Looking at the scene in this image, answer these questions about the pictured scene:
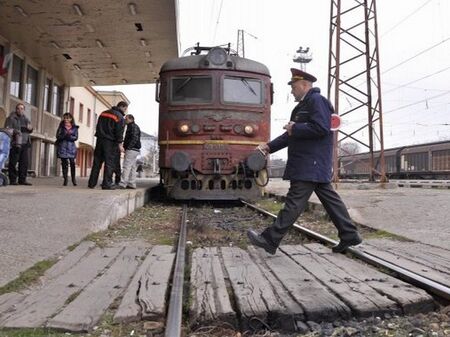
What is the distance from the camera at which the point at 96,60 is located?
719 inches

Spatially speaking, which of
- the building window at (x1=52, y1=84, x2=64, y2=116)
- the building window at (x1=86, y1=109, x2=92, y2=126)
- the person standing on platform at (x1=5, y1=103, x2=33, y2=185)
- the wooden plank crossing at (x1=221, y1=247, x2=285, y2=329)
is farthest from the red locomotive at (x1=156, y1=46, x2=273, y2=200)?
the building window at (x1=86, y1=109, x2=92, y2=126)

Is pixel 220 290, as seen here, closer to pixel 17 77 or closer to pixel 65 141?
pixel 65 141

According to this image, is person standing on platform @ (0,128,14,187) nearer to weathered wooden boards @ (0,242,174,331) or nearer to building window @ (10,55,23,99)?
weathered wooden boards @ (0,242,174,331)

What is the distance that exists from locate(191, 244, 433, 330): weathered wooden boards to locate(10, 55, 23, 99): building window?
13136 millimetres

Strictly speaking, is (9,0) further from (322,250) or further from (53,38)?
(322,250)

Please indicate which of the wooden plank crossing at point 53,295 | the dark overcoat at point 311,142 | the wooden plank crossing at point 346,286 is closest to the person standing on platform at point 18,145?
the wooden plank crossing at point 53,295

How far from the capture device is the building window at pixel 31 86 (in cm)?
1732

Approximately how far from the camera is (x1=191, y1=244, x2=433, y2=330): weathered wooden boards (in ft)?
10.4

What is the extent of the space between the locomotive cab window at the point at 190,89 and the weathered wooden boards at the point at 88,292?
21.7 ft

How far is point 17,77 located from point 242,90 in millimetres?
8585

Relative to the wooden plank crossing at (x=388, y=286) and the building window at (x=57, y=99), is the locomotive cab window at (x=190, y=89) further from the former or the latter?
the building window at (x=57, y=99)

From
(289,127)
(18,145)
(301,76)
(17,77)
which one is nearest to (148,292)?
(289,127)

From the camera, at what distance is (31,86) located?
58.8 ft

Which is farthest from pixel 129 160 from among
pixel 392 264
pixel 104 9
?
pixel 392 264
